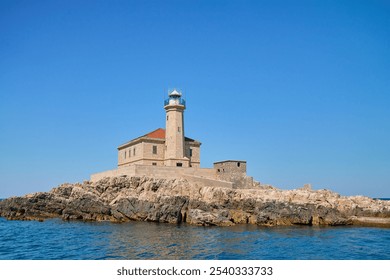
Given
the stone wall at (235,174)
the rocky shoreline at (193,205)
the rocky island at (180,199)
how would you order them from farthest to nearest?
the stone wall at (235,174) → the rocky island at (180,199) → the rocky shoreline at (193,205)

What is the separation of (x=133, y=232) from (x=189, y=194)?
29.3 ft

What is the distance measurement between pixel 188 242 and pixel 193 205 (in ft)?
32.6

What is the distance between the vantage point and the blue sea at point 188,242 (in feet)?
59.6

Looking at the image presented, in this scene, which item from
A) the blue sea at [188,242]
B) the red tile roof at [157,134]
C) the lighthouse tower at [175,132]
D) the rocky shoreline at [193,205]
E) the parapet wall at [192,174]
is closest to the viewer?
the blue sea at [188,242]

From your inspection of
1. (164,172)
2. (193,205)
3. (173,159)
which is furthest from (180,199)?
(173,159)

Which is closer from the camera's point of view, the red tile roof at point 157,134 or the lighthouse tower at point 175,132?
the lighthouse tower at point 175,132

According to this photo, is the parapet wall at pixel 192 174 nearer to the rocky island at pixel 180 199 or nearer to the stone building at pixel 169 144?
the rocky island at pixel 180 199

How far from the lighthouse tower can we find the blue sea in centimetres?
1200

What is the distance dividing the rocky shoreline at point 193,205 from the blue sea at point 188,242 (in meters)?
1.80

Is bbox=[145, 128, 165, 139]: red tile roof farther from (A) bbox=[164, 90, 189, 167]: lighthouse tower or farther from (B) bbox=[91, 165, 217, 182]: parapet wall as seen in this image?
(B) bbox=[91, 165, 217, 182]: parapet wall

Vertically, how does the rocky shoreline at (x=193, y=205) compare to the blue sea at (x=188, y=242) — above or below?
above

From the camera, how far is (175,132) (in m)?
40.4

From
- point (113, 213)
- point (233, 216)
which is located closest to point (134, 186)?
point (113, 213)

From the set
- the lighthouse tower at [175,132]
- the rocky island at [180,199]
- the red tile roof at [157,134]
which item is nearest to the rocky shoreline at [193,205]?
the rocky island at [180,199]
